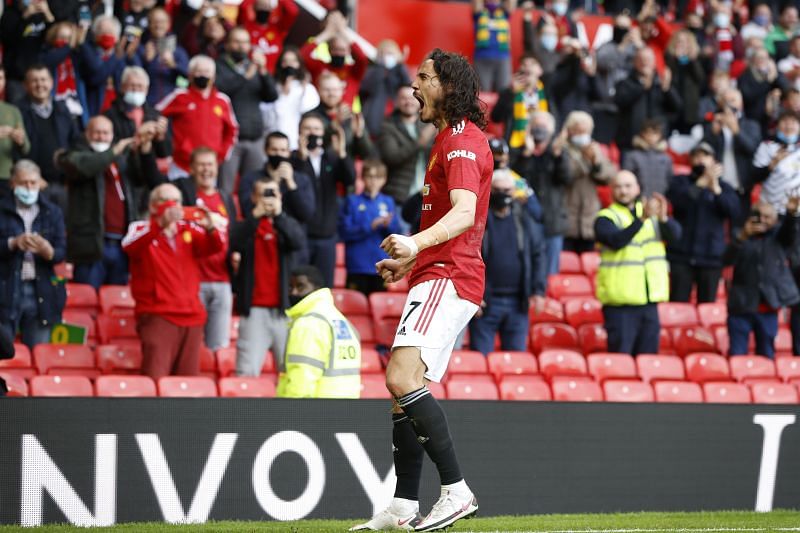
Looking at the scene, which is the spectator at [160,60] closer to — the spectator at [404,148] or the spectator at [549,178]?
the spectator at [404,148]

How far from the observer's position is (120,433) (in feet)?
26.2

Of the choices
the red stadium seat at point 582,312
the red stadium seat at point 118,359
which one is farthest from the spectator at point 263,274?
the red stadium seat at point 582,312

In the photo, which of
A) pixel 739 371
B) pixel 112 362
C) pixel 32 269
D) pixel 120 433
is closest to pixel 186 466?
pixel 120 433

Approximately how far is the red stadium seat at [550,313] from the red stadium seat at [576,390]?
2332 mm

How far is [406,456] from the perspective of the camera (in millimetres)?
6336

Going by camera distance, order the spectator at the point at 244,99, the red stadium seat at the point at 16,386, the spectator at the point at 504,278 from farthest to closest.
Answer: the spectator at the point at 244,99 → the spectator at the point at 504,278 → the red stadium seat at the point at 16,386

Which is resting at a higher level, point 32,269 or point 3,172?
point 3,172

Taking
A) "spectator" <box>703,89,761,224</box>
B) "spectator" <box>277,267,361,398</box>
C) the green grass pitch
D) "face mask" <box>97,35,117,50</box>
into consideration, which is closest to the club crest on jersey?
the green grass pitch

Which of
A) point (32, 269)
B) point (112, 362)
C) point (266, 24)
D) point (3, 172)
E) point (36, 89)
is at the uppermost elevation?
point (266, 24)

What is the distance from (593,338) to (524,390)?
2.37m

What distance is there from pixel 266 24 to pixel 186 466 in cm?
888

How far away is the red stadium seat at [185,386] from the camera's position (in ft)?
30.5

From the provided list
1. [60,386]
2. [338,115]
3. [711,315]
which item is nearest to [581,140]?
[711,315]

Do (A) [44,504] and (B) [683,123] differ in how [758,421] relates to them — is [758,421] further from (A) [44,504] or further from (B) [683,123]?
(B) [683,123]
